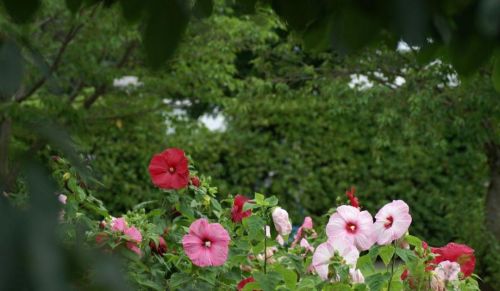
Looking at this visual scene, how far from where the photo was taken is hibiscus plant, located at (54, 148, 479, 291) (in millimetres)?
3100

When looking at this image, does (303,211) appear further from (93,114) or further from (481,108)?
(481,108)

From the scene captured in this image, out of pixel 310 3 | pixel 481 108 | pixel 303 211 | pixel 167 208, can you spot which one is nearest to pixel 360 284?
pixel 167 208

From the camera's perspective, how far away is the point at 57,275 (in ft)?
2.71

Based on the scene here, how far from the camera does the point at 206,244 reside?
3.11 metres

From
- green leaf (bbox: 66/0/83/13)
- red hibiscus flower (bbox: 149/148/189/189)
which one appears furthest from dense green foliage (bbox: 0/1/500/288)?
green leaf (bbox: 66/0/83/13)

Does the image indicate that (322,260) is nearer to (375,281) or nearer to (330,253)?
(330,253)

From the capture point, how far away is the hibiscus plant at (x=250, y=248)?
3.10 metres

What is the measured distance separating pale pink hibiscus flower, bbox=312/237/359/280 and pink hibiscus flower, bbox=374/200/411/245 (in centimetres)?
10

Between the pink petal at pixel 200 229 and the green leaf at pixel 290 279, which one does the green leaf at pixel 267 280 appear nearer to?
the green leaf at pixel 290 279

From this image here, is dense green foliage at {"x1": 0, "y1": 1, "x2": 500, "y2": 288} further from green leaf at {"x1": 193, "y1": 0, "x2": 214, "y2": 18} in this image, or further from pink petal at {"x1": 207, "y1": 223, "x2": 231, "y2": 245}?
green leaf at {"x1": 193, "y1": 0, "x2": 214, "y2": 18}

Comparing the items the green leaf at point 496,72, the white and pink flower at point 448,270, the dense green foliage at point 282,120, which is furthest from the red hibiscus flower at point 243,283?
the dense green foliage at point 282,120

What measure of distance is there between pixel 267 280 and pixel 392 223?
1.51 feet

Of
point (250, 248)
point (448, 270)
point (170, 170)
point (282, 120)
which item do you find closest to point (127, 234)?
point (170, 170)

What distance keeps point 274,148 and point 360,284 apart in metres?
7.62
